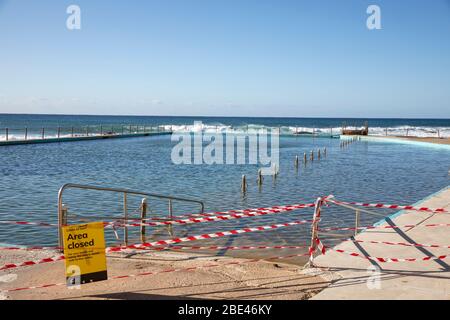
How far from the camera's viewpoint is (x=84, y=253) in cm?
634

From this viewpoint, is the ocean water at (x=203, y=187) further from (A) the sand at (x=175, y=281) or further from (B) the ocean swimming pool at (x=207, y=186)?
(A) the sand at (x=175, y=281)

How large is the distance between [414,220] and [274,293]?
6170 millimetres

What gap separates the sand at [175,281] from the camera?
609 cm

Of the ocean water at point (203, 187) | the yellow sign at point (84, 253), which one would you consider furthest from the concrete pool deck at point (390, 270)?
the yellow sign at point (84, 253)

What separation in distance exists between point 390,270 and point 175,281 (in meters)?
3.43

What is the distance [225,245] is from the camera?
10.3 metres

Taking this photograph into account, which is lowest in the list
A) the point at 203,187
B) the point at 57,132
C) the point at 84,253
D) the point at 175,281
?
the point at 203,187

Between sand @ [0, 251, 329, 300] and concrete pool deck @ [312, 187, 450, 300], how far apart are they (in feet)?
1.32

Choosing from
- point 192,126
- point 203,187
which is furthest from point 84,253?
point 192,126

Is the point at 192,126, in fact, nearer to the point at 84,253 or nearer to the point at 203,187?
the point at 203,187

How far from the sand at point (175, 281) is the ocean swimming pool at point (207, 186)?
1699mm

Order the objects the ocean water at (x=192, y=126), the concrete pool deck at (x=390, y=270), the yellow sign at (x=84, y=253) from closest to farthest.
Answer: the concrete pool deck at (x=390, y=270) → the yellow sign at (x=84, y=253) → the ocean water at (x=192, y=126)
